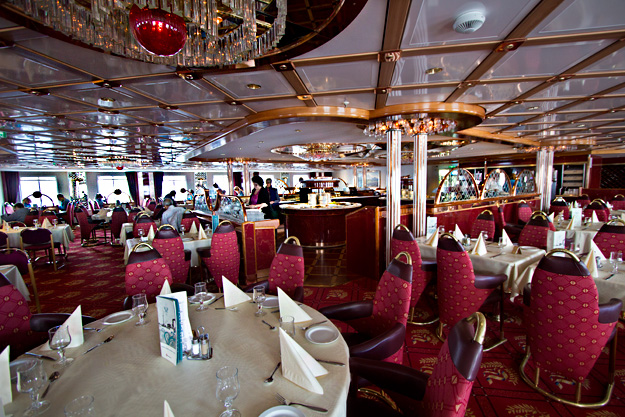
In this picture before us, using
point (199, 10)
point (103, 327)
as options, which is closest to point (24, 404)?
point (103, 327)

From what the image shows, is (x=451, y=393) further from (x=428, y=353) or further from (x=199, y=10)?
(x=199, y=10)

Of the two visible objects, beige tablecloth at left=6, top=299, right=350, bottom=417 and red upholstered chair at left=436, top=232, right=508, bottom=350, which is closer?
beige tablecloth at left=6, top=299, right=350, bottom=417

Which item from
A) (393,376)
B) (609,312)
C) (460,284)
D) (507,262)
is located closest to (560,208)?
(507,262)

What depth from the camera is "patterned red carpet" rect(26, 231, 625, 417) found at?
1.95 meters

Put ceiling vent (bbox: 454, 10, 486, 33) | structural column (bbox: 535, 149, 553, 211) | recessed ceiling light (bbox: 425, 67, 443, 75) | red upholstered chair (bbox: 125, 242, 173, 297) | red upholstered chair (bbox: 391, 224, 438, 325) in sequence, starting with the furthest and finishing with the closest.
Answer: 1. structural column (bbox: 535, 149, 553, 211)
2. red upholstered chair (bbox: 391, 224, 438, 325)
3. recessed ceiling light (bbox: 425, 67, 443, 75)
4. red upholstered chair (bbox: 125, 242, 173, 297)
5. ceiling vent (bbox: 454, 10, 486, 33)

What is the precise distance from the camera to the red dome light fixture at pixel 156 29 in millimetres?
1349

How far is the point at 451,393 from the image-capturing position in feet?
3.25

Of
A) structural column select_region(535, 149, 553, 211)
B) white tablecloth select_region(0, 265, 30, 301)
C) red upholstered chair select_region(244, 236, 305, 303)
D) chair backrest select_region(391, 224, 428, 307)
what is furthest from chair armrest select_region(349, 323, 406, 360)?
structural column select_region(535, 149, 553, 211)

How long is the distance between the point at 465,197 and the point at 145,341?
228 inches

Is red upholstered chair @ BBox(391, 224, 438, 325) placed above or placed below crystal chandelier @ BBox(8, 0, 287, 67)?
below

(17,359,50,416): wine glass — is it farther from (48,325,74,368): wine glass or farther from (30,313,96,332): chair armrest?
(30,313,96,332): chair armrest

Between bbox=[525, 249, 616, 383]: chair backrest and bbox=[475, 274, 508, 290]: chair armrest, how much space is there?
54 centimetres

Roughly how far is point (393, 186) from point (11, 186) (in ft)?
69.2

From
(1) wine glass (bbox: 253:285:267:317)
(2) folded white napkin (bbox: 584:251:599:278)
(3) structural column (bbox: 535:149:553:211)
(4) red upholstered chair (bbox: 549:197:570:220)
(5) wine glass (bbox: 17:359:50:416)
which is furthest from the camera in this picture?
(3) structural column (bbox: 535:149:553:211)
